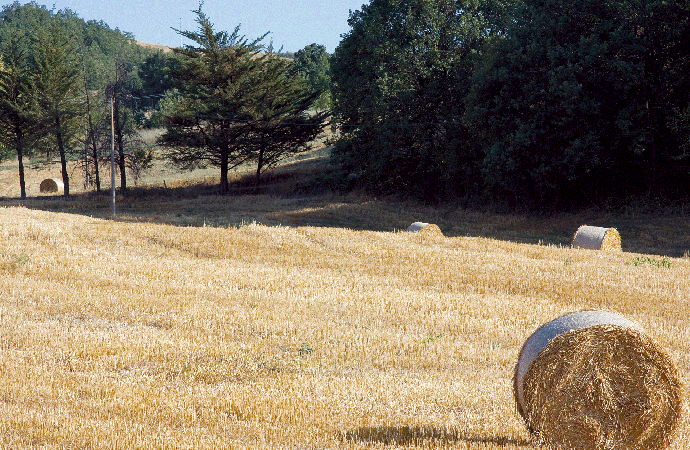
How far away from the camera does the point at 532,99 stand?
34.2m

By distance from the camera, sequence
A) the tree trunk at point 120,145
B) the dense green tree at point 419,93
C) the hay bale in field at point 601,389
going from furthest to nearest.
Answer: the tree trunk at point 120,145
the dense green tree at point 419,93
the hay bale in field at point 601,389

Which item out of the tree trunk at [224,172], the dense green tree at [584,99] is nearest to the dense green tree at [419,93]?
the dense green tree at [584,99]

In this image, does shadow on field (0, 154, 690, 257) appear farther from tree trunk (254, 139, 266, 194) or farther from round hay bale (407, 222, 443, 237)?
round hay bale (407, 222, 443, 237)

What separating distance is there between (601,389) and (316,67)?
10991cm

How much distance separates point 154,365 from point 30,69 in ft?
163

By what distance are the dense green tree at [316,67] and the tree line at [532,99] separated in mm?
52083

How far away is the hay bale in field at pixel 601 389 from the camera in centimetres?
711

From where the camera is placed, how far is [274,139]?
5347 centimetres

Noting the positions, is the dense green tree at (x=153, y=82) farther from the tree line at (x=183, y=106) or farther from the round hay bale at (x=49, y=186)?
the tree line at (x=183, y=106)

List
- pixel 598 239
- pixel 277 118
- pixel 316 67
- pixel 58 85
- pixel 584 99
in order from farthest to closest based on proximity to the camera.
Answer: pixel 316 67, pixel 277 118, pixel 58 85, pixel 584 99, pixel 598 239

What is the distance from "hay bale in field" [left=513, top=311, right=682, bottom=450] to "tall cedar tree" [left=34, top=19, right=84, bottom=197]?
4856 cm

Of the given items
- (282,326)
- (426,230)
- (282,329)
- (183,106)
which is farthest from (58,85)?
(282,329)

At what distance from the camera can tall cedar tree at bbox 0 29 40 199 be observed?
48.4 metres

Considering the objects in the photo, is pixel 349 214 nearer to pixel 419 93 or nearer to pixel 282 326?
pixel 419 93
